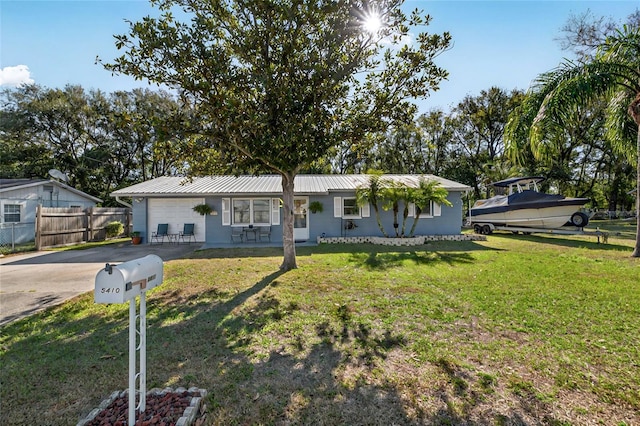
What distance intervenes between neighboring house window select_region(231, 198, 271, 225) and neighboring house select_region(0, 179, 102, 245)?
→ 8.80 m

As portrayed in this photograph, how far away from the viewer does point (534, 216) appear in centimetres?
1380

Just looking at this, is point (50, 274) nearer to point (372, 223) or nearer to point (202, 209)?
point (202, 209)

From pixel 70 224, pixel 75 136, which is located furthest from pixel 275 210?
pixel 75 136

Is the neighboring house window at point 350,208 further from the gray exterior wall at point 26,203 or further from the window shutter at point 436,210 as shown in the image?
the gray exterior wall at point 26,203

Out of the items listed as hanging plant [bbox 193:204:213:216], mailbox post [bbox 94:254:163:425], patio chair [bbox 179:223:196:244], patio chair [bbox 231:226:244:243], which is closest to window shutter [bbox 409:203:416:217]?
patio chair [bbox 231:226:244:243]

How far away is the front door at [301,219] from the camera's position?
13.3 metres

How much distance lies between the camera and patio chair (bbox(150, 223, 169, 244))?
42.8ft

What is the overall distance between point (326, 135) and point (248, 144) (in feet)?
5.92

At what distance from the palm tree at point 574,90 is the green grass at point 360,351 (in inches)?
149

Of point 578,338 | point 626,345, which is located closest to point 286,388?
point 578,338

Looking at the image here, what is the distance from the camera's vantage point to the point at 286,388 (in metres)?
2.72

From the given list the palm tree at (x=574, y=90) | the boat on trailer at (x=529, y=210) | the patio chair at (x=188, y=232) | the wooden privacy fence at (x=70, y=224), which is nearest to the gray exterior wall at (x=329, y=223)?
the patio chair at (x=188, y=232)

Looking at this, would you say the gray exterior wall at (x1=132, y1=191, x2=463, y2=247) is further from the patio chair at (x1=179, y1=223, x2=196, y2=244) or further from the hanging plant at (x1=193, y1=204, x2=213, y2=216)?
the patio chair at (x1=179, y1=223, x2=196, y2=244)

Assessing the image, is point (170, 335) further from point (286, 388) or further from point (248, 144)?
point (248, 144)
